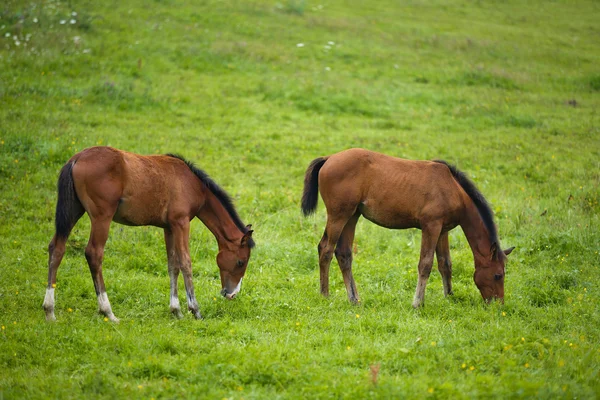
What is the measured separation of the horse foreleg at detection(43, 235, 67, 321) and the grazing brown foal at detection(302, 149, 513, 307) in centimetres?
362

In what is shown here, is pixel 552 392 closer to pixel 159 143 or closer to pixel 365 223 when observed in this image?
pixel 365 223

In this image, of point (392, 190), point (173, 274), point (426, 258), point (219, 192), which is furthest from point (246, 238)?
point (426, 258)

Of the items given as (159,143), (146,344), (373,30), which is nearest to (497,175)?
(159,143)

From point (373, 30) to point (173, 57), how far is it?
1083cm

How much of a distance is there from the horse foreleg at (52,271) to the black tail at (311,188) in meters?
3.56

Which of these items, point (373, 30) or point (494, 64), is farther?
point (373, 30)

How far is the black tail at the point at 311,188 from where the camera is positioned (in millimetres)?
9336

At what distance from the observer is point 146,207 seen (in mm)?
8227

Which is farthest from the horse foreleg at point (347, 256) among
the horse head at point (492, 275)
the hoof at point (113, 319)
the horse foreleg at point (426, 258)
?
the hoof at point (113, 319)

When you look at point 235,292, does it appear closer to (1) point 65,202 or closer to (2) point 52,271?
(2) point 52,271

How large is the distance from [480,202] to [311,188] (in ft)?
8.41

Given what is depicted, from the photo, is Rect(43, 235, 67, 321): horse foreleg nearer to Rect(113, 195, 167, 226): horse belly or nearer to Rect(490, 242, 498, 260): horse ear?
Rect(113, 195, 167, 226): horse belly

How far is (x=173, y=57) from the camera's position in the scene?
22.7 meters

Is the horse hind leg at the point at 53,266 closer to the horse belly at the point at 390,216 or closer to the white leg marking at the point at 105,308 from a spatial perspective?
the white leg marking at the point at 105,308
